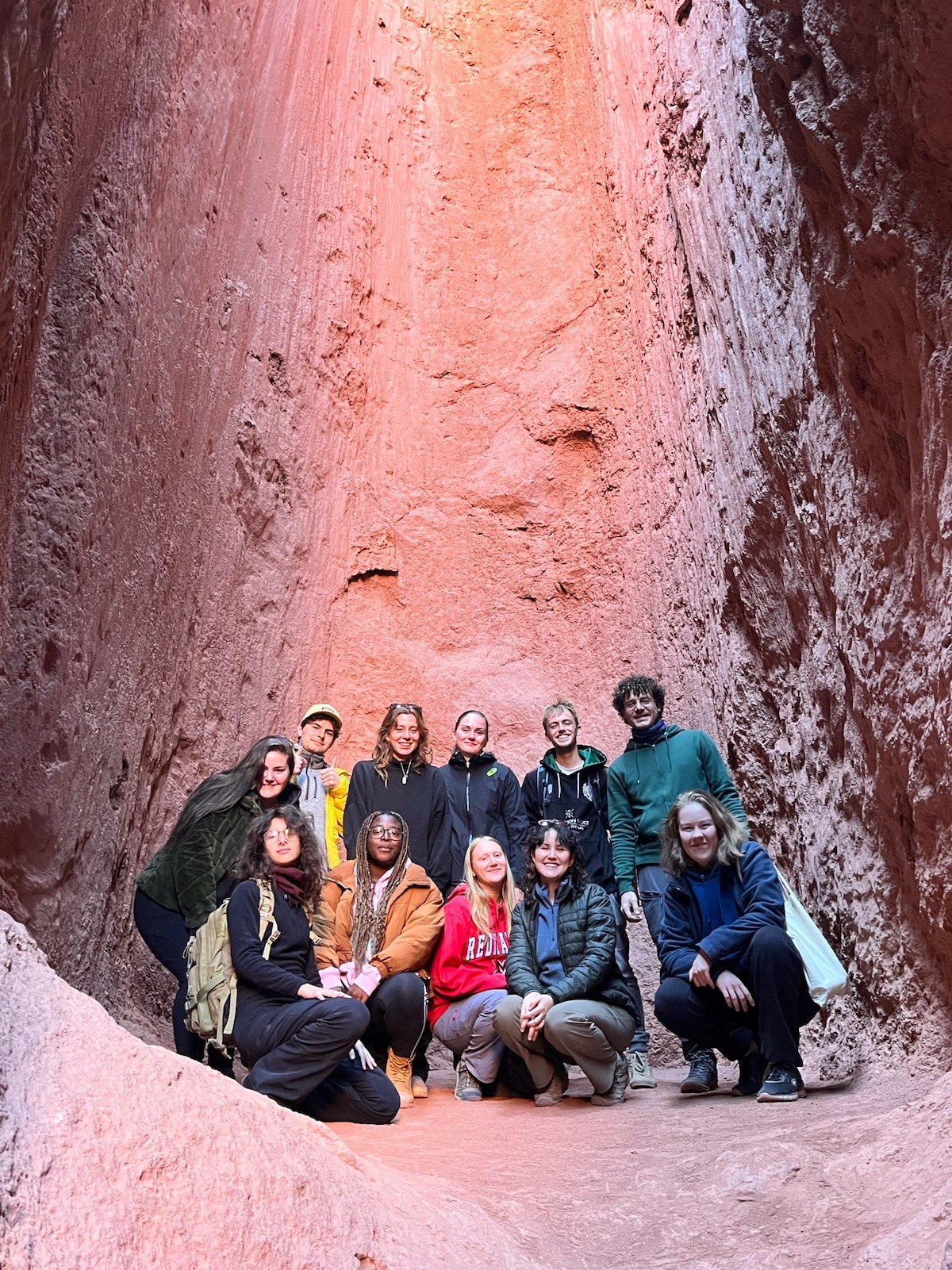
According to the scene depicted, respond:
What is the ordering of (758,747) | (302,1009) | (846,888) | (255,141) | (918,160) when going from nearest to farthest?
(918,160) < (302,1009) < (846,888) < (758,747) < (255,141)

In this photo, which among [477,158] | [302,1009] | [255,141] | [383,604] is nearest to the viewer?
[302,1009]

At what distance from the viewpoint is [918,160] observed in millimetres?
4230

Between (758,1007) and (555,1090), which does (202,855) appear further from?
(758,1007)

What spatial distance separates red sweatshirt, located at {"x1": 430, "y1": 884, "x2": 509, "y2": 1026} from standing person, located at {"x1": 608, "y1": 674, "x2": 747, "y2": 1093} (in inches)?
26.2

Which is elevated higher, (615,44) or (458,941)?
(615,44)

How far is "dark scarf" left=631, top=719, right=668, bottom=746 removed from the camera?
21.5 ft

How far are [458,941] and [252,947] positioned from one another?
134cm

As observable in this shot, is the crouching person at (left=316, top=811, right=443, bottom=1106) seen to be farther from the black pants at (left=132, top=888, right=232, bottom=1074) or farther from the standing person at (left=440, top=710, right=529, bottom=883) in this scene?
the standing person at (left=440, top=710, right=529, bottom=883)

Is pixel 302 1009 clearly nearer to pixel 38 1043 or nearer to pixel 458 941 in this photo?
pixel 458 941

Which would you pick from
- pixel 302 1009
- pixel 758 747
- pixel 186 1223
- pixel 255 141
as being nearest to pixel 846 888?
pixel 758 747

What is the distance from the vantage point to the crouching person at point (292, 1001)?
192 inches

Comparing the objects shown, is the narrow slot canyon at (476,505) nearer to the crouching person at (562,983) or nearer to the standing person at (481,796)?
the crouching person at (562,983)

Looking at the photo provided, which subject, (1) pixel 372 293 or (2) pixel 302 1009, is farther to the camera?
(1) pixel 372 293

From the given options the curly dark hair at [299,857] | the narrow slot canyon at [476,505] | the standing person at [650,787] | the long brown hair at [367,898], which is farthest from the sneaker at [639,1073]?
the curly dark hair at [299,857]
